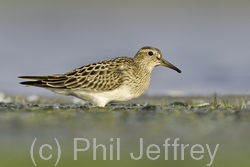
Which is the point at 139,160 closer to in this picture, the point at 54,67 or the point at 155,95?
the point at 155,95

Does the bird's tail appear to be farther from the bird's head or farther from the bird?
the bird's head

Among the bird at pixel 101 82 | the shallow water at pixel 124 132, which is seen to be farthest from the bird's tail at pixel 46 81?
the shallow water at pixel 124 132

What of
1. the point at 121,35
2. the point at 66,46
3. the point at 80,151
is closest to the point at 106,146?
the point at 80,151

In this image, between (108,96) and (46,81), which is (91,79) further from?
(46,81)

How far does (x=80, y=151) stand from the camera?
10.6 meters

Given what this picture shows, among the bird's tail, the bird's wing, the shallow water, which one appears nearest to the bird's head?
the bird's wing

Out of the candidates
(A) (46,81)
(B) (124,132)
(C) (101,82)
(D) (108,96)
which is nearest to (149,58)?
(C) (101,82)

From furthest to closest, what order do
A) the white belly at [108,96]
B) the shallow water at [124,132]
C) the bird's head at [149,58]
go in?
the bird's head at [149,58] < the white belly at [108,96] < the shallow water at [124,132]

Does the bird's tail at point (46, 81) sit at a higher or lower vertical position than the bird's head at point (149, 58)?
lower

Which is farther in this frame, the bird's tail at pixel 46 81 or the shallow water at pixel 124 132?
the bird's tail at pixel 46 81

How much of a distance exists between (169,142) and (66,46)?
2104 centimetres

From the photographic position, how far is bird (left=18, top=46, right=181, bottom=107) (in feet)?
49.8

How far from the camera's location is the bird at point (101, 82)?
49.8 feet

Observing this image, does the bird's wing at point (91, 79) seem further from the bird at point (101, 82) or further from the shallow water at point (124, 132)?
the shallow water at point (124, 132)
